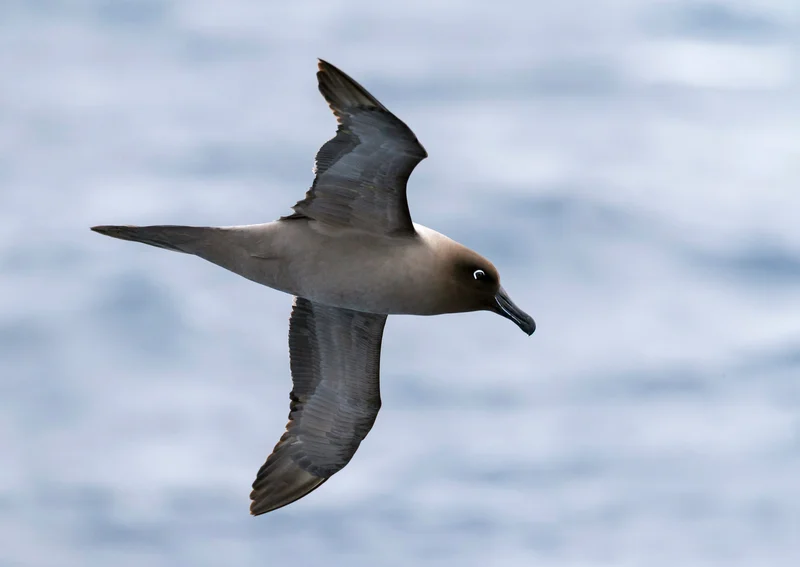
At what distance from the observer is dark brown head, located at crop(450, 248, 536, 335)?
1291 cm

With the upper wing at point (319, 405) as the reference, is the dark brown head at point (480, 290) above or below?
above

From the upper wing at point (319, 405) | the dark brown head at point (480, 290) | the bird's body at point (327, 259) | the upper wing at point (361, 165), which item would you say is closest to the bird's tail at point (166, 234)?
the bird's body at point (327, 259)

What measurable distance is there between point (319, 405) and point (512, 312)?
280cm

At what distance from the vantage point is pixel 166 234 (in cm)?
1272

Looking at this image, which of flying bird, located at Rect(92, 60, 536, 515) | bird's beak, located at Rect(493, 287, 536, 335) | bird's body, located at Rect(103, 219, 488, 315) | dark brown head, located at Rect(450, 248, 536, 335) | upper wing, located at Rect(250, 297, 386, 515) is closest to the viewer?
flying bird, located at Rect(92, 60, 536, 515)

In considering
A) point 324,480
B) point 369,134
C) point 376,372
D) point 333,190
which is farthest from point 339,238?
point 324,480

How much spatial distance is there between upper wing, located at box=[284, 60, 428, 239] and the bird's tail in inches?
39.3

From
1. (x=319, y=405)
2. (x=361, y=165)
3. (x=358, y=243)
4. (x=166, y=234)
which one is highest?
(x=361, y=165)

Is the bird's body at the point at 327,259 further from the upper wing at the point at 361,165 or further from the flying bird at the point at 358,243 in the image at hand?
the upper wing at the point at 361,165

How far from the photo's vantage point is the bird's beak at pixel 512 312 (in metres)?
13.2

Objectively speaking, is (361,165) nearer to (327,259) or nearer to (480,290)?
(327,259)

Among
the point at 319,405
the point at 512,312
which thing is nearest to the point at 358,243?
the point at 512,312

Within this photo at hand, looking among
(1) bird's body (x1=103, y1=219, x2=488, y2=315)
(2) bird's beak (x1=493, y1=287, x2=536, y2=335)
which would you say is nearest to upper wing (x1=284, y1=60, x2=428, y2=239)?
(1) bird's body (x1=103, y1=219, x2=488, y2=315)

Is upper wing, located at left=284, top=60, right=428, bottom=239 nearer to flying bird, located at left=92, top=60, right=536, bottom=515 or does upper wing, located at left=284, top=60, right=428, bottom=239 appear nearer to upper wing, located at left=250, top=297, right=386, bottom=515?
flying bird, located at left=92, top=60, right=536, bottom=515
